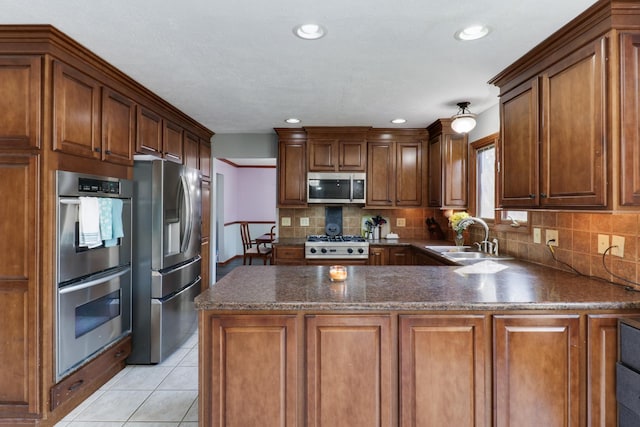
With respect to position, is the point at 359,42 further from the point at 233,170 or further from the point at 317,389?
the point at 233,170

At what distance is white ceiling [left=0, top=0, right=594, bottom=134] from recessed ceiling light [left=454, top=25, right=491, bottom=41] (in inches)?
2.1

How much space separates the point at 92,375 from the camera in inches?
93.7

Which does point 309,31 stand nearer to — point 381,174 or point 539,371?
point 539,371

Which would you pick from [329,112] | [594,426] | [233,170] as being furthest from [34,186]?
[233,170]

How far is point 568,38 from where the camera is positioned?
1.86 meters

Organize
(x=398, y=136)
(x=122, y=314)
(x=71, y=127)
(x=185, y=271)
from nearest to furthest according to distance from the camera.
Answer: (x=71, y=127) → (x=122, y=314) → (x=185, y=271) → (x=398, y=136)

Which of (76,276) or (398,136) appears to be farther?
(398,136)

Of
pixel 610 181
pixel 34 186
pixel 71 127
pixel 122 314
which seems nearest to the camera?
pixel 610 181

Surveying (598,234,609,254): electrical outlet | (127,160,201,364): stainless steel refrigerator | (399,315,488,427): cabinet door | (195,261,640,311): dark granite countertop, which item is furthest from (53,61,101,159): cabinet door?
(598,234,609,254): electrical outlet

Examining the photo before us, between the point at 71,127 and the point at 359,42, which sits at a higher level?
the point at 359,42

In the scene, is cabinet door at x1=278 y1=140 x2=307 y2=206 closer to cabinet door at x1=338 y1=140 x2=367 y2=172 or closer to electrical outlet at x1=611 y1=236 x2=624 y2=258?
cabinet door at x1=338 y1=140 x2=367 y2=172

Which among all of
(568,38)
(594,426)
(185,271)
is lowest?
(594,426)

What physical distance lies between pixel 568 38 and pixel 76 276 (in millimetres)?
3193

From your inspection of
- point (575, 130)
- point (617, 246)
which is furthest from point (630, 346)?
point (575, 130)
